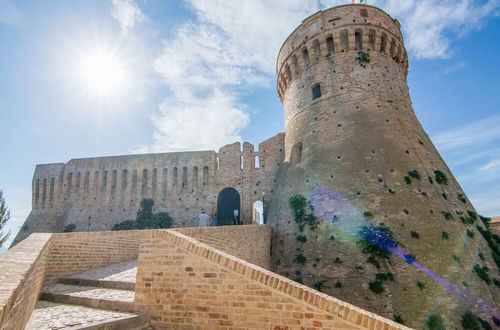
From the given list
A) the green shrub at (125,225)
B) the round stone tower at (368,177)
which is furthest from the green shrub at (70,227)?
the round stone tower at (368,177)

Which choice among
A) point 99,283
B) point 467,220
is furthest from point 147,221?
point 467,220

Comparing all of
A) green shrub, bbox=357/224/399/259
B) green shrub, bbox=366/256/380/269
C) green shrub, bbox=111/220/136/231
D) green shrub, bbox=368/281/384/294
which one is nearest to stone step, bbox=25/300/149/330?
→ green shrub, bbox=368/281/384/294

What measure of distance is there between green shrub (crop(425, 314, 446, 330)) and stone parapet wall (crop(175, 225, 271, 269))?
6.15 m

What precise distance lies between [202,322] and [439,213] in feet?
37.9

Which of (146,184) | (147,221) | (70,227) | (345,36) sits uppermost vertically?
(345,36)

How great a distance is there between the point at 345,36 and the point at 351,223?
10817 mm

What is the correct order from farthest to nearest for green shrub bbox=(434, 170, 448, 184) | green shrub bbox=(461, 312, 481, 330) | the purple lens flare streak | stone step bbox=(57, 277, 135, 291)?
green shrub bbox=(434, 170, 448, 184)
the purple lens flare streak
green shrub bbox=(461, 312, 481, 330)
stone step bbox=(57, 277, 135, 291)

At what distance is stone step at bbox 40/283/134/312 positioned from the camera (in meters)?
4.96

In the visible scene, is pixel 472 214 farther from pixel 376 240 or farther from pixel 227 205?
pixel 227 205

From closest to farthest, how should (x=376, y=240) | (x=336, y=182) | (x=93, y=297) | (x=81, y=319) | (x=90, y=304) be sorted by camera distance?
(x=81, y=319)
(x=90, y=304)
(x=93, y=297)
(x=376, y=240)
(x=336, y=182)

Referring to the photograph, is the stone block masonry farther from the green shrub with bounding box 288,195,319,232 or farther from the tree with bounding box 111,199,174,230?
the tree with bounding box 111,199,174,230

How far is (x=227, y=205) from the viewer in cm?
2148

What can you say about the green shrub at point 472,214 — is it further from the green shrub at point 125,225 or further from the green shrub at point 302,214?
the green shrub at point 125,225

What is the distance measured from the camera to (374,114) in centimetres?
1520
